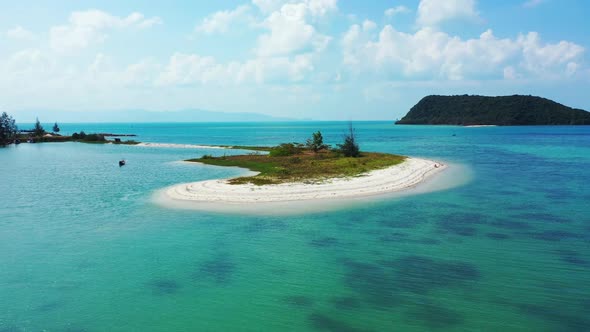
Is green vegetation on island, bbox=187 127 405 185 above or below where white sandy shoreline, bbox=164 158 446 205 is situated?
above

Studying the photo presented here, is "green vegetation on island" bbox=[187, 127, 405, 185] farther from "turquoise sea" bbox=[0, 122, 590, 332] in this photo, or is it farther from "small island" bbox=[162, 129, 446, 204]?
"turquoise sea" bbox=[0, 122, 590, 332]

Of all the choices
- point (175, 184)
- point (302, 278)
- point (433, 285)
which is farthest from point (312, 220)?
point (175, 184)

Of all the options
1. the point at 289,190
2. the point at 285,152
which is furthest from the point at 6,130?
the point at 289,190

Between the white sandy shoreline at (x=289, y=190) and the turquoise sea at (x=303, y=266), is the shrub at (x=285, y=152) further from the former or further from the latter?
the turquoise sea at (x=303, y=266)

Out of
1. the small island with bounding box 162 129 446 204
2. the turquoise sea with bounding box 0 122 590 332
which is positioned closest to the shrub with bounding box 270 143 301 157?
the small island with bounding box 162 129 446 204

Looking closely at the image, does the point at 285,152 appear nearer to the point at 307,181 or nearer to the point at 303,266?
the point at 307,181

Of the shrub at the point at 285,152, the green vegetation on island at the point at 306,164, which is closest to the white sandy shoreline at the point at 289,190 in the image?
the green vegetation on island at the point at 306,164

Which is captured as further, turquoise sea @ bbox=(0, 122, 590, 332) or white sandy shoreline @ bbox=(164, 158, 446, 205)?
white sandy shoreline @ bbox=(164, 158, 446, 205)

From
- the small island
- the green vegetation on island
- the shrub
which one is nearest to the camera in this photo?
the small island

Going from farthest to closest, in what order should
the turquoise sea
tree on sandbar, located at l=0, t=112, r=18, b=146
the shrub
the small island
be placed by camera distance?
tree on sandbar, located at l=0, t=112, r=18, b=146, the shrub, the small island, the turquoise sea
